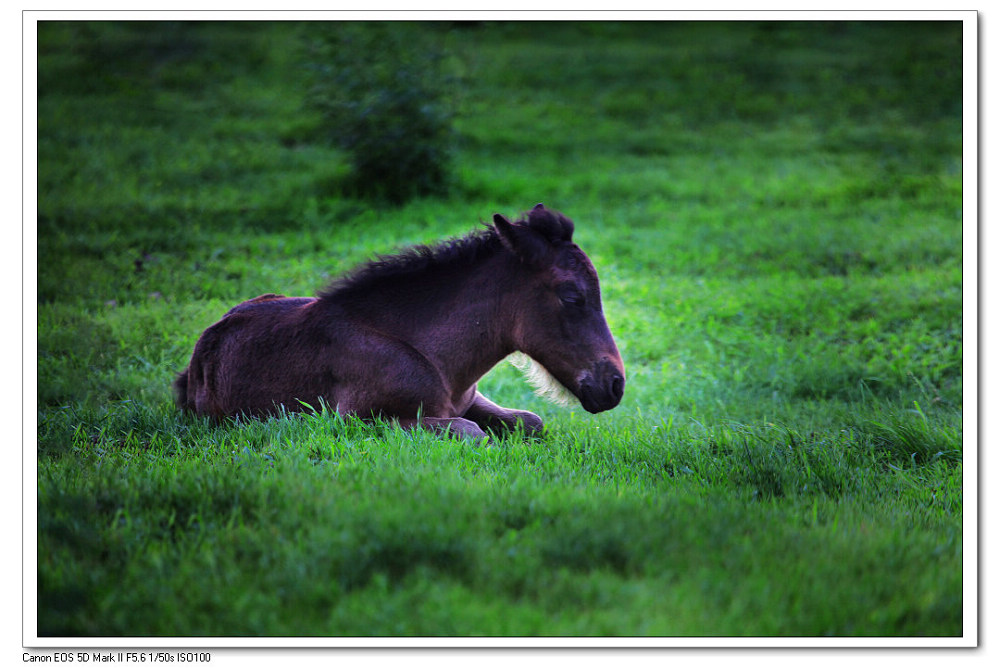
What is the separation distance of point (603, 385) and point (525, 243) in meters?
1.05

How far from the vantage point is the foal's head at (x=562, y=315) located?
197 inches

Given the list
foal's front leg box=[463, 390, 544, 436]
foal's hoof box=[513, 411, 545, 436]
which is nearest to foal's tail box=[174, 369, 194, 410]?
foal's front leg box=[463, 390, 544, 436]

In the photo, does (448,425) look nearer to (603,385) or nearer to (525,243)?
(603,385)

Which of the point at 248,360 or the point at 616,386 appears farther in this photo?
the point at 248,360

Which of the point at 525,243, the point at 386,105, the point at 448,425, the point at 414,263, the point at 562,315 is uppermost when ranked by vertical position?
the point at 386,105

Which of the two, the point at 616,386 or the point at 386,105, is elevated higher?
the point at 386,105

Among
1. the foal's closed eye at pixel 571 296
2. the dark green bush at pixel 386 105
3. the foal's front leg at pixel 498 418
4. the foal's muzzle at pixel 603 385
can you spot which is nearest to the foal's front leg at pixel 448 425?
the foal's front leg at pixel 498 418

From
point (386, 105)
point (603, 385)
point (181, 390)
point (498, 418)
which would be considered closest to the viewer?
point (603, 385)

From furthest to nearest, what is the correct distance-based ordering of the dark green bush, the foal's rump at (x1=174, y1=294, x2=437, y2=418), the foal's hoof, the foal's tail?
the dark green bush
the foal's tail
the foal's hoof
the foal's rump at (x1=174, y1=294, x2=437, y2=418)

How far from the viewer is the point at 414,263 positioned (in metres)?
5.48

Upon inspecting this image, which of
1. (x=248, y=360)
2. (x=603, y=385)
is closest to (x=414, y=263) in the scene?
(x=248, y=360)

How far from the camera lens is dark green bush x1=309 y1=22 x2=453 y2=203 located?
1323 centimetres

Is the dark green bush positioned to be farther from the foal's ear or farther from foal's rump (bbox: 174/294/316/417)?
the foal's ear
